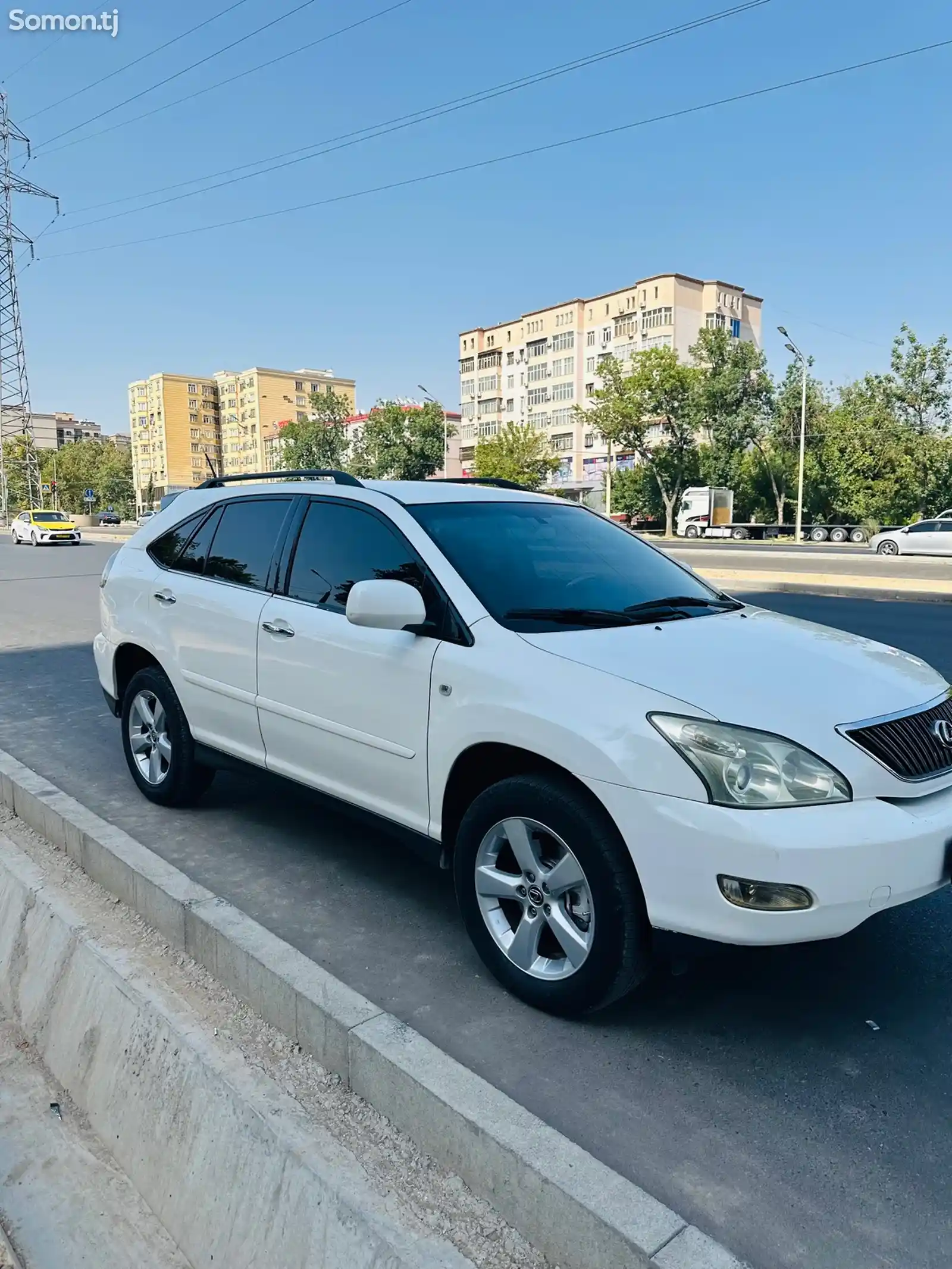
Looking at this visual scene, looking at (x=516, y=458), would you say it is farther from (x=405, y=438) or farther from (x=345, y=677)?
(x=345, y=677)

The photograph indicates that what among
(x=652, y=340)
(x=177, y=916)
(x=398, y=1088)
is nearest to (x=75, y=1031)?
(x=177, y=916)

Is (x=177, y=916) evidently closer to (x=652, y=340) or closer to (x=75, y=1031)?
(x=75, y=1031)

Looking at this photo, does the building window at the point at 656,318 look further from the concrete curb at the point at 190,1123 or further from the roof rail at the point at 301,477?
the concrete curb at the point at 190,1123

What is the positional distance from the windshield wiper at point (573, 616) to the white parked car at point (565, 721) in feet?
0.04

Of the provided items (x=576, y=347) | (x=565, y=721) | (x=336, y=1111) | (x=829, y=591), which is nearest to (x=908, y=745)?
(x=565, y=721)

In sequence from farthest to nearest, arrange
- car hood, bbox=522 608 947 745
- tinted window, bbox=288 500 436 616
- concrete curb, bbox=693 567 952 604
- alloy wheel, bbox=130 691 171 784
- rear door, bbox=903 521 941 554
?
rear door, bbox=903 521 941 554, concrete curb, bbox=693 567 952 604, alloy wheel, bbox=130 691 171 784, tinted window, bbox=288 500 436 616, car hood, bbox=522 608 947 745

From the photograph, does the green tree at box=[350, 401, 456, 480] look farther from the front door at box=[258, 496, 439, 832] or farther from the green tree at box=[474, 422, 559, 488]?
the front door at box=[258, 496, 439, 832]

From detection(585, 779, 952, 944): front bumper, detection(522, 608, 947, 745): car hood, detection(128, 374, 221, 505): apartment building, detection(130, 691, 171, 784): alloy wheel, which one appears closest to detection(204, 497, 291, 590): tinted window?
detection(130, 691, 171, 784): alloy wheel

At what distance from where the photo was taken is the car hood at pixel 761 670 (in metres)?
2.69

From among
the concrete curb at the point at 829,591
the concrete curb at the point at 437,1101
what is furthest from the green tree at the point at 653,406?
the concrete curb at the point at 437,1101

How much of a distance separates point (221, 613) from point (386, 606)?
1.41m

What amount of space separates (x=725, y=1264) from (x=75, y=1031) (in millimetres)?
2559

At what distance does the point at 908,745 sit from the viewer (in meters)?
2.79

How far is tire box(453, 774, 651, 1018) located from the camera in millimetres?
2709
